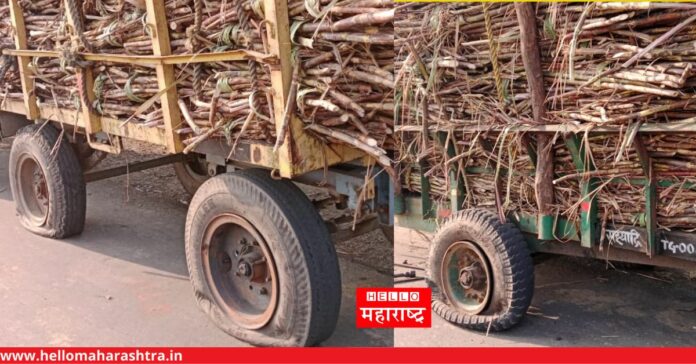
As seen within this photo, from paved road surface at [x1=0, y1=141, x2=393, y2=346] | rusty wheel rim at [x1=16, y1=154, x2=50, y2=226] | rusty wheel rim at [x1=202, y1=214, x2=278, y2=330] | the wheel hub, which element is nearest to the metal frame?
rusty wheel rim at [x1=202, y1=214, x2=278, y2=330]

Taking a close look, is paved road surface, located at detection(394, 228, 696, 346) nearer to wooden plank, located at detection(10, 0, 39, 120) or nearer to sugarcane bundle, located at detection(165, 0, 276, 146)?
sugarcane bundle, located at detection(165, 0, 276, 146)

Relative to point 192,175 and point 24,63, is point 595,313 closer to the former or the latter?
point 192,175

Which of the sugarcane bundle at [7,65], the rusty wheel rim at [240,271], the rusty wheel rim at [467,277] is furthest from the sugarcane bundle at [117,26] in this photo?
the rusty wheel rim at [467,277]

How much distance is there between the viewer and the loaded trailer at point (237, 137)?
3.13m

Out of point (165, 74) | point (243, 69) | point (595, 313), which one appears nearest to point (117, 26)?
point (165, 74)

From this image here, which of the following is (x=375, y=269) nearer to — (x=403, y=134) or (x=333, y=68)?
(x=403, y=134)

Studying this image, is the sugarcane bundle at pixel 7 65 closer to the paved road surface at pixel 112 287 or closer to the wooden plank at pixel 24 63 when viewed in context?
the wooden plank at pixel 24 63

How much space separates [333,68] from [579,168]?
55.6 inches

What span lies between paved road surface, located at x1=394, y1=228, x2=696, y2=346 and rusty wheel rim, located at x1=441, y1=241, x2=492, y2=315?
163 mm

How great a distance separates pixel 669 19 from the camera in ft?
9.83

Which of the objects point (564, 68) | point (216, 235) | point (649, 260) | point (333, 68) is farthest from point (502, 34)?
point (216, 235)

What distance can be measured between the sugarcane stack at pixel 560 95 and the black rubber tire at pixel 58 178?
8.00 feet

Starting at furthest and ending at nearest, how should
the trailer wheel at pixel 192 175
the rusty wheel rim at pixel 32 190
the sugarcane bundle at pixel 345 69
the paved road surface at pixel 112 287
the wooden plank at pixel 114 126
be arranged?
1. the trailer wheel at pixel 192 175
2. the rusty wheel rim at pixel 32 190
3. the wooden plank at pixel 114 126
4. the paved road surface at pixel 112 287
5. the sugarcane bundle at pixel 345 69

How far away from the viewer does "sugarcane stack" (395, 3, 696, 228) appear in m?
3.08
